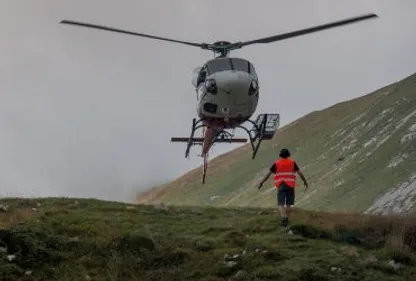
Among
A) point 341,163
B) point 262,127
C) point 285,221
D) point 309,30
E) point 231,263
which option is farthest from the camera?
point 341,163

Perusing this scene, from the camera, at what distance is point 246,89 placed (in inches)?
1099

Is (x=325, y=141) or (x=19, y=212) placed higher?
(x=325, y=141)

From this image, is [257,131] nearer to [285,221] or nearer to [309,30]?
[309,30]

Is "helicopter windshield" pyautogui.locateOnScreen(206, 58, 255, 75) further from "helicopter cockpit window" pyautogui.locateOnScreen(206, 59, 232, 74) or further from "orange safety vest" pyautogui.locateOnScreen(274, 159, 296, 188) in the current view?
"orange safety vest" pyautogui.locateOnScreen(274, 159, 296, 188)

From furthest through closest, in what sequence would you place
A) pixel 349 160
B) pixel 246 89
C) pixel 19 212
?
pixel 349 160 → pixel 246 89 → pixel 19 212

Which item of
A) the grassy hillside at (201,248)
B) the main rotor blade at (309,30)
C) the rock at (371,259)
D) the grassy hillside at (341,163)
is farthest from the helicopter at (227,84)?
the grassy hillside at (341,163)

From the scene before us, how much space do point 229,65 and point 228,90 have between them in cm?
103

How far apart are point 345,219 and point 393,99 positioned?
81.2m

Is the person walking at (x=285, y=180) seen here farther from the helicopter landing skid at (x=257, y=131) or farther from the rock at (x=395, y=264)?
the helicopter landing skid at (x=257, y=131)

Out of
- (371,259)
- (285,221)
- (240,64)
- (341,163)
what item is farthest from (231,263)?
(341,163)

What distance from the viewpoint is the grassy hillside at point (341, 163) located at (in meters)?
67.9

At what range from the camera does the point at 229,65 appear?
28.1m

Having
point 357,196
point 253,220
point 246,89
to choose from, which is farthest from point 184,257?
point 357,196

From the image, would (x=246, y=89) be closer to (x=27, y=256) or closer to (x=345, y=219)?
(x=345, y=219)
